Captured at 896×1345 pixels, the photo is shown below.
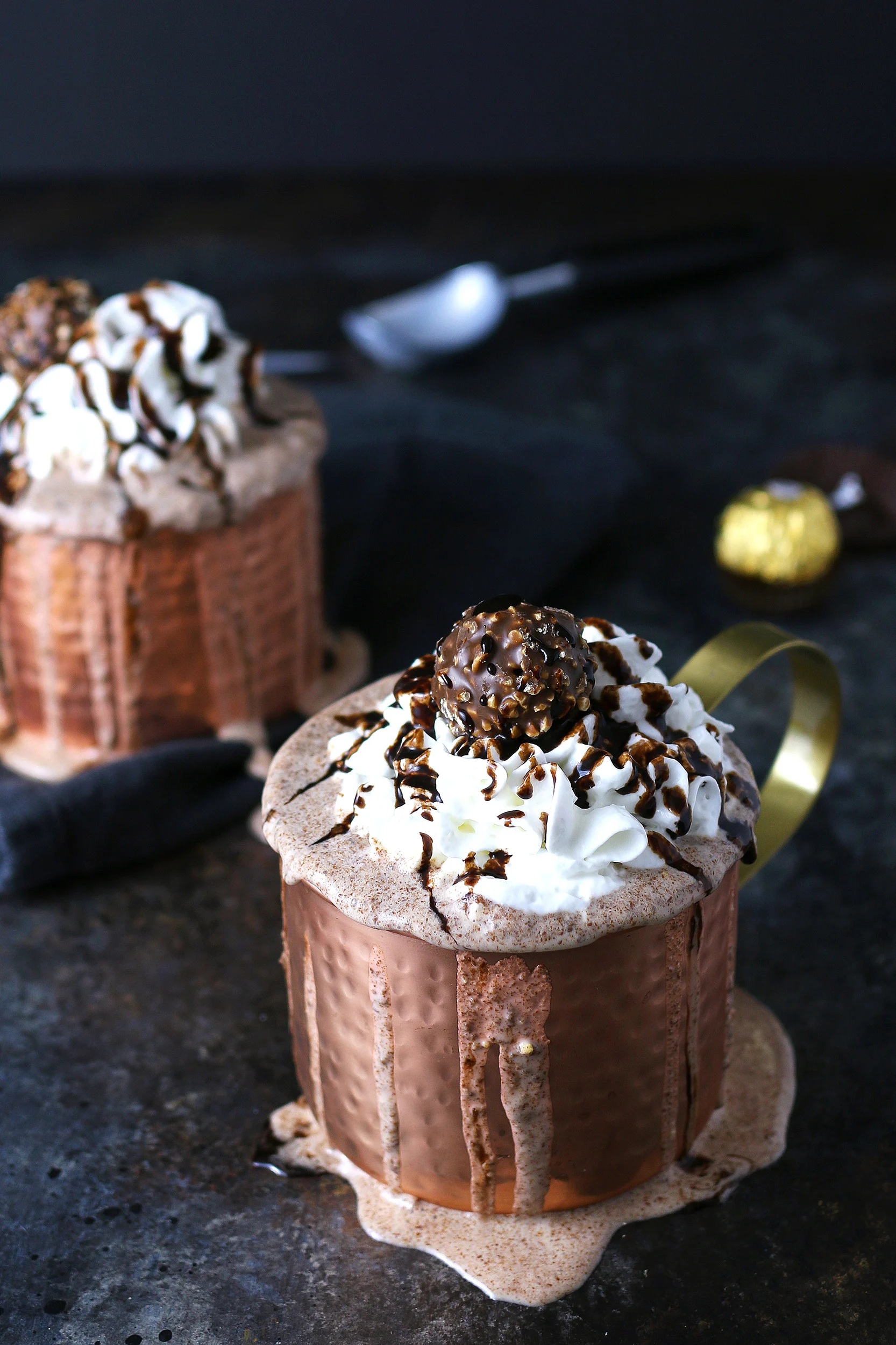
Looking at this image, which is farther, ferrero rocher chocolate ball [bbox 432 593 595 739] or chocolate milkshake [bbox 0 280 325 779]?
chocolate milkshake [bbox 0 280 325 779]

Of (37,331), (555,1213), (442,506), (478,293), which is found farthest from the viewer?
(478,293)

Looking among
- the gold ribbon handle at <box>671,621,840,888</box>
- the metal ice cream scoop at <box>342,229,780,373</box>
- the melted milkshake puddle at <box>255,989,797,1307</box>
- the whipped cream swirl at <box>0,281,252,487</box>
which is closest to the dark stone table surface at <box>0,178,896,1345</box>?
the melted milkshake puddle at <box>255,989,797,1307</box>

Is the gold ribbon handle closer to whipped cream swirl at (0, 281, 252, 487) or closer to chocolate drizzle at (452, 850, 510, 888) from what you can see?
chocolate drizzle at (452, 850, 510, 888)

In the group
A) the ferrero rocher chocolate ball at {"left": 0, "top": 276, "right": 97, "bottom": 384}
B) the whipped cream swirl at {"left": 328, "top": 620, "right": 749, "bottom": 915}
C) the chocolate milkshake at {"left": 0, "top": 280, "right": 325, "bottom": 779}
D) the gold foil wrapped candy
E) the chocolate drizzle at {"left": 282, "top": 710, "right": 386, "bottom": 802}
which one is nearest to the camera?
the whipped cream swirl at {"left": 328, "top": 620, "right": 749, "bottom": 915}

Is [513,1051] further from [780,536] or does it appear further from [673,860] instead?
[780,536]

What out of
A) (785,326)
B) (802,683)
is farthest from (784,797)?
(785,326)

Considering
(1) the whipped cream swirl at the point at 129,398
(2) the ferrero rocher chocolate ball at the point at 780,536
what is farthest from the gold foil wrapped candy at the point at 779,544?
(1) the whipped cream swirl at the point at 129,398

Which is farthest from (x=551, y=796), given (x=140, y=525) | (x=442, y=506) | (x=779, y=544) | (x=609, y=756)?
(x=442, y=506)
